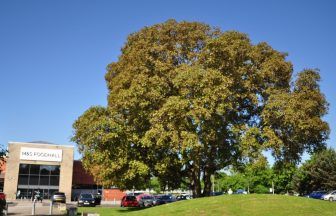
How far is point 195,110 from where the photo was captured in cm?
2541

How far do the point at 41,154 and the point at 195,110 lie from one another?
1663 inches

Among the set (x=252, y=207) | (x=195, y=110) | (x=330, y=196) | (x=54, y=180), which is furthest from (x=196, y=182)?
(x=54, y=180)

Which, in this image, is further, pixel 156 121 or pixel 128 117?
pixel 128 117

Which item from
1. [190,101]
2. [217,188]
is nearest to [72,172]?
[190,101]

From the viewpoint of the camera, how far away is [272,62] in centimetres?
2988

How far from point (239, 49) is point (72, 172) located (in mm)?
43437

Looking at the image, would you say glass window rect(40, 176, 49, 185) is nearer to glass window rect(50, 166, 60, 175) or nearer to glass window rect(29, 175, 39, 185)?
glass window rect(29, 175, 39, 185)

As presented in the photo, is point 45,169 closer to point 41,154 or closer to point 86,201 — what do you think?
point 41,154

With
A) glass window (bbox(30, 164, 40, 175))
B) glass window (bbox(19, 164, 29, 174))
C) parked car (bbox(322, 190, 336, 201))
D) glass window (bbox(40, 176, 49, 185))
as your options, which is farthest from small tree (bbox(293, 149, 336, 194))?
glass window (bbox(19, 164, 29, 174))

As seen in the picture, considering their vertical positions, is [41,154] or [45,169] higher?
[41,154]

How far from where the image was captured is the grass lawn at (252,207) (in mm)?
18005

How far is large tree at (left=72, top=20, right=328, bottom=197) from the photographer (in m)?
26.4

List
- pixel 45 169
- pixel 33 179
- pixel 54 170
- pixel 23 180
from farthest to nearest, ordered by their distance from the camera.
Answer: pixel 54 170
pixel 45 169
pixel 33 179
pixel 23 180

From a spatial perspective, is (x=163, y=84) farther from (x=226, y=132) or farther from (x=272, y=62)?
(x=272, y=62)
